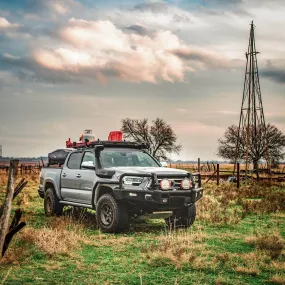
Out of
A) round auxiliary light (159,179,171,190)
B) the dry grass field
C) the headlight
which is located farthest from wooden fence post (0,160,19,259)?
round auxiliary light (159,179,171,190)

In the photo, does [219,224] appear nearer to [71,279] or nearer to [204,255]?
[204,255]

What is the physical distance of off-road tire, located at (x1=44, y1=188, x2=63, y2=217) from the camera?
12.7 m

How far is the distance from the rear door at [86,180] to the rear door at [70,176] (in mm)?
267

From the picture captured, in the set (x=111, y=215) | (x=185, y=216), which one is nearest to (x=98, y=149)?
(x=111, y=215)

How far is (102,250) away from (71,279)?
2063mm

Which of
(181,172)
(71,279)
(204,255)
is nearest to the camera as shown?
(71,279)

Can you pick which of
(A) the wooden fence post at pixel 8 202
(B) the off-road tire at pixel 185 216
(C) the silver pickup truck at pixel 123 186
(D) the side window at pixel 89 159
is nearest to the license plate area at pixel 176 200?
(C) the silver pickup truck at pixel 123 186

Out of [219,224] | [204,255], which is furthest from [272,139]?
[204,255]

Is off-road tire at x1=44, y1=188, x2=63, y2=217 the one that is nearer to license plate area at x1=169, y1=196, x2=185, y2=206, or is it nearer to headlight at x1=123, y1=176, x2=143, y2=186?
headlight at x1=123, y1=176, x2=143, y2=186

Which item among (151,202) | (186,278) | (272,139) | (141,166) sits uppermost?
(272,139)

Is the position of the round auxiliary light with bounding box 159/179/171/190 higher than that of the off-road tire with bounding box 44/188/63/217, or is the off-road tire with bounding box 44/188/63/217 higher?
the round auxiliary light with bounding box 159/179/171/190

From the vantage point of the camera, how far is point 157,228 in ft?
36.6

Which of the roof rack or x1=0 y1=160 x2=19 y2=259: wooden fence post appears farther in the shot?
the roof rack

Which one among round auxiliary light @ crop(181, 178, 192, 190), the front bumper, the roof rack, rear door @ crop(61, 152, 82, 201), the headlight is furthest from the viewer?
rear door @ crop(61, 152, 82, 201)
